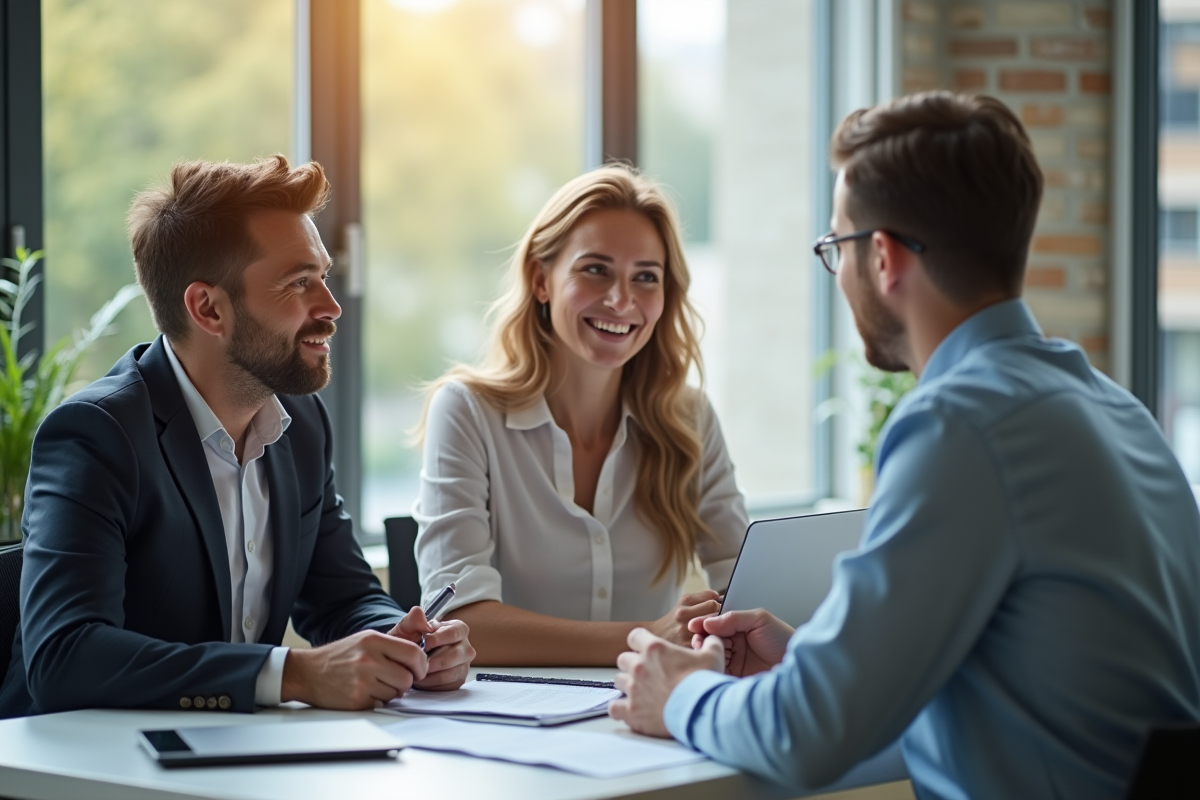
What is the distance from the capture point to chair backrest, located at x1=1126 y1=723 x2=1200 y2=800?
1.05m

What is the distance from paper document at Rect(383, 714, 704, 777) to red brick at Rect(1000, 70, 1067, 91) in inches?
130

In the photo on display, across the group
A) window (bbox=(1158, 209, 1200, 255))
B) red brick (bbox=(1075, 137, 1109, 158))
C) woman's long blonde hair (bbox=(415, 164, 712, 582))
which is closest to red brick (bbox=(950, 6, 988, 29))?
red brick (bbox=(1075, 137, 1109, 158))

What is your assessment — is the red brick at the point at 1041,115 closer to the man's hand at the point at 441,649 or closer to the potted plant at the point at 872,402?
the potted plant at the point at 872,402

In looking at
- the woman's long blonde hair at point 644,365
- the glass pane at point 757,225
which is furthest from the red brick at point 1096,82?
the woman's long blonde hair at point 644,365

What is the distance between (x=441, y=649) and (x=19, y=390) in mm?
1267

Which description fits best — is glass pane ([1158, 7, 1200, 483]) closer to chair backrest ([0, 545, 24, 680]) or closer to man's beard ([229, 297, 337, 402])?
man's beard ([229, 297, 337, 402])

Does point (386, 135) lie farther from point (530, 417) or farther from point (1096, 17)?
point (1096, 17)

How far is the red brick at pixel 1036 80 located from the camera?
4.05 metres

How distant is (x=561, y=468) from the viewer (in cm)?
233

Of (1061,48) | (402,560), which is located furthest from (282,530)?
(1061,48)

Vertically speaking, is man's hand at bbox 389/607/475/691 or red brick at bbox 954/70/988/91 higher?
red brick at bbox 954/70/988/91

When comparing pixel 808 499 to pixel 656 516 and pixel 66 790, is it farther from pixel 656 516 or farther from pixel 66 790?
pixel 66 790

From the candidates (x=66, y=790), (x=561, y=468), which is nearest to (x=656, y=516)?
(x=561, y=468)

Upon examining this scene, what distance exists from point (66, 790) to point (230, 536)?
663 mm
